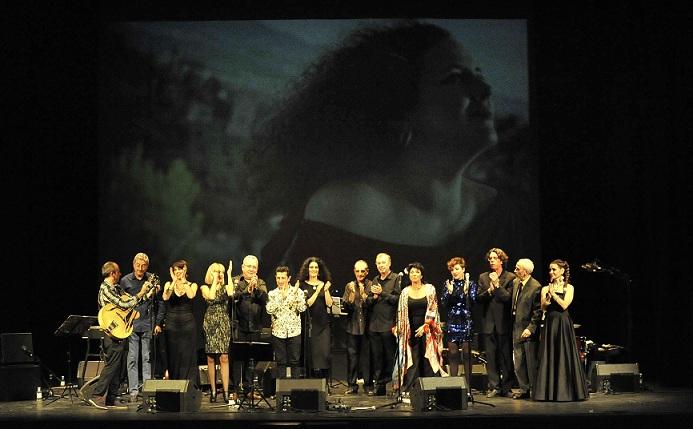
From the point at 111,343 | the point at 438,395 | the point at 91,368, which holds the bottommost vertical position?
the point at 438,395

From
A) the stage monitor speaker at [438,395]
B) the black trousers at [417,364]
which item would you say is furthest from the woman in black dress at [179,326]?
the stage monitor speaker at [438,395]

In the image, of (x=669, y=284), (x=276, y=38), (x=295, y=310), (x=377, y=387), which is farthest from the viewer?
(x=276, y=38)

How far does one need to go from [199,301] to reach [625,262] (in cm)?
585

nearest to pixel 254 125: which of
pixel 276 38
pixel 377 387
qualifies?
pixel 276 38

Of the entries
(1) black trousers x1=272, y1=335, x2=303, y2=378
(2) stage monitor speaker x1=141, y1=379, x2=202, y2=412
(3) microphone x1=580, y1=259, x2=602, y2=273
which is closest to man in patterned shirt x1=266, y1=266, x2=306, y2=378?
(1) black trousers x1=272, y1=335, x2=303, y2=378

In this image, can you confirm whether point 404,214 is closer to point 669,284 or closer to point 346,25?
point 346,25

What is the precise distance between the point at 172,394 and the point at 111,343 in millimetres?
1003

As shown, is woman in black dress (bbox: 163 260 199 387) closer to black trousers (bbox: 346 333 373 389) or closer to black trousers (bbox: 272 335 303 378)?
black trousers (bbox: 272 335 303 378)

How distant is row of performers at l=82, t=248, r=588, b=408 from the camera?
34.0 ft

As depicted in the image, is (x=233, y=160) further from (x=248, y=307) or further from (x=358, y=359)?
(x=358, y=359)

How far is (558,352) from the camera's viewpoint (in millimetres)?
10352

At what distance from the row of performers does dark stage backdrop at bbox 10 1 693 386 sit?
90.1 inches

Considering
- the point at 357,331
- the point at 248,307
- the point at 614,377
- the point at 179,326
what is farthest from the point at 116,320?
the point at 614,377

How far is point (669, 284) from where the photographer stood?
13.1m
